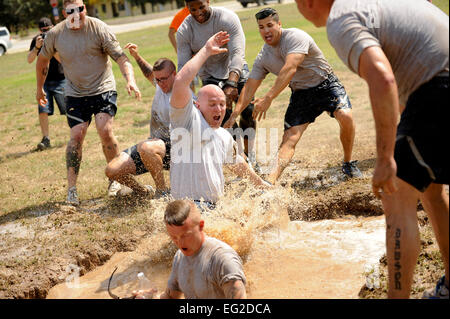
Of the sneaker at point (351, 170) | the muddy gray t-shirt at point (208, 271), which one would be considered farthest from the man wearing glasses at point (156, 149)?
the muddy gray t-shirt at point (208, 271)

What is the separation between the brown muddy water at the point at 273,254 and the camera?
4.83m

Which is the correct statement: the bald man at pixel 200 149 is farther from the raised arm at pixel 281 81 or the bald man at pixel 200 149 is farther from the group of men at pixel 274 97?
the raised arm at pixel 281 81

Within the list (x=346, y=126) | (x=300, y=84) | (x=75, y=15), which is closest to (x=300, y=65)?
(x=300, y=84)

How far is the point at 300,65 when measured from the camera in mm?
7047

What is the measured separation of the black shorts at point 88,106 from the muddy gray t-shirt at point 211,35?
40.4 inches

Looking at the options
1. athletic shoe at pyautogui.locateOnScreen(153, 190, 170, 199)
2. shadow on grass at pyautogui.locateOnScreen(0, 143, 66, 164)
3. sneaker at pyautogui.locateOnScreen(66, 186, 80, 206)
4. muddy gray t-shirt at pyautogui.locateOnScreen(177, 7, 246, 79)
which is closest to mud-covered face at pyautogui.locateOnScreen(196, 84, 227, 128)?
athletic shoe at pyautogui.locateOnScreen(153, 190, 170, 199)

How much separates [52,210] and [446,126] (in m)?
5.32

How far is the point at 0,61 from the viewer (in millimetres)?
32688

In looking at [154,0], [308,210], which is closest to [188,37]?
[308,210]

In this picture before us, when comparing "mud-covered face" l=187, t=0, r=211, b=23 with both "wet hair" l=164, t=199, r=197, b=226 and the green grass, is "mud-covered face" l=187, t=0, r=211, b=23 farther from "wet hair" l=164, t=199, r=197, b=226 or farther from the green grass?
"wet hair" l=164, t=199, r=197, b=226
